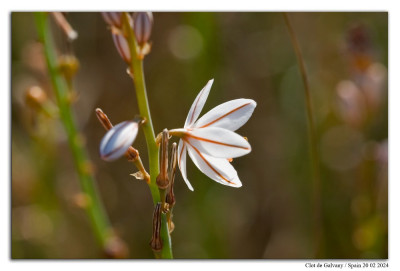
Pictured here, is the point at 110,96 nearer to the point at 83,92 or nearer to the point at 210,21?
the point at 83,92

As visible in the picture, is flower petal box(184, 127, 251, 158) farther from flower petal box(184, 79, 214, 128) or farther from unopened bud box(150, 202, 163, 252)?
unopened bud box(150, 202, 163, 252)

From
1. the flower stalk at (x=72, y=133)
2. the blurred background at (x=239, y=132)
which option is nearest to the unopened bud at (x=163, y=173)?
the flower stalk at (x=72, y=133)

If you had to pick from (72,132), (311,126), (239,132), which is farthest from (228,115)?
(239,132)

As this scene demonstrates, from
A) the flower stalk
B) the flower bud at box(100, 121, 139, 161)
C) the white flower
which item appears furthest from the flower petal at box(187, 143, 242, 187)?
the flower stalk

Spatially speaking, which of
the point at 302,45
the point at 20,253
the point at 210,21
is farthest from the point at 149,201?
the point at 302,45

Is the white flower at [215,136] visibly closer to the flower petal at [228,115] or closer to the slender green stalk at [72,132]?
the flower petal at [228,115]
